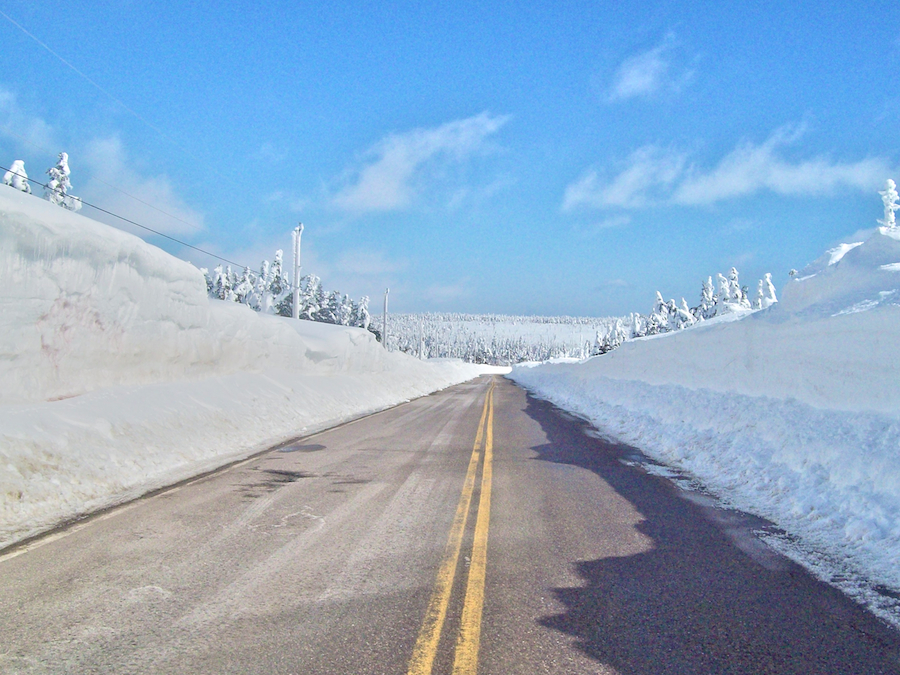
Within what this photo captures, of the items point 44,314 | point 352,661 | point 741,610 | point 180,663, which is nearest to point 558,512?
point 741,610

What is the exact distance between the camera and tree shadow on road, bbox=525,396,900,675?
285 cm

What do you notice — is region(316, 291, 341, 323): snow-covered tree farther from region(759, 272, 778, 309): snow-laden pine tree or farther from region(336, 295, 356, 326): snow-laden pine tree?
region(759, 272, 778, 309): snow-laden pine tree

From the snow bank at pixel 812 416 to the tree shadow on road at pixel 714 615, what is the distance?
18.3 inches

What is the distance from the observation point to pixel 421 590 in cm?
363

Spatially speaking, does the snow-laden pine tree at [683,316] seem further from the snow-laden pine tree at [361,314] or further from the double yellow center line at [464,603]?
the double yellow center line at [464,603]

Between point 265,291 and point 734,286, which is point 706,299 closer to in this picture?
point 734,286

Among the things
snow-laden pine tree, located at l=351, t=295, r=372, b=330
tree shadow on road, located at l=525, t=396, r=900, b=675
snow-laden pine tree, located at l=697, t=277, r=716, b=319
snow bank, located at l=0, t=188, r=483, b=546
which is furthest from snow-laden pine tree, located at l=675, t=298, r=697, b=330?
tree shadow on road, located at l=525, t=396, r=900, b=675

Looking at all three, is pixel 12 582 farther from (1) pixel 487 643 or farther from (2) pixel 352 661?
(1) pixel 487 643

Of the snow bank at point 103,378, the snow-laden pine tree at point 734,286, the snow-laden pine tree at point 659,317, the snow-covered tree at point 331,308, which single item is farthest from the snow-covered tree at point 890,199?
the snow-covered tree at point 331,308

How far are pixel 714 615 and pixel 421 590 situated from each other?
195 centimetres

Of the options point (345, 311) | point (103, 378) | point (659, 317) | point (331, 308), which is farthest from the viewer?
point (345, 311)

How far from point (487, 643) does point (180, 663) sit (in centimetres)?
166

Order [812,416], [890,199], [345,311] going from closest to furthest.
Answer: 1. [812,416]
2. [890,199]
3. [345,311]

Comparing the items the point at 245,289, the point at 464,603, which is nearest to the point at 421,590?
the point at 464,603
